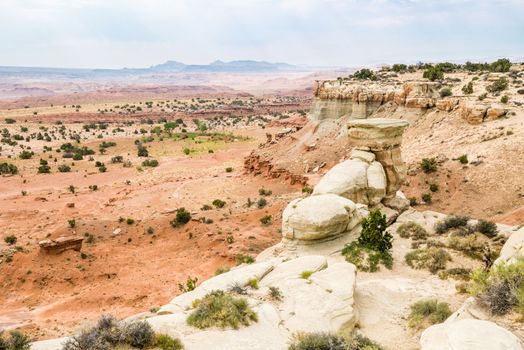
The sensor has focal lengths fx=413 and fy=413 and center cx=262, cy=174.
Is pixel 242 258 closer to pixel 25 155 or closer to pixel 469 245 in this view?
pixel 469 245

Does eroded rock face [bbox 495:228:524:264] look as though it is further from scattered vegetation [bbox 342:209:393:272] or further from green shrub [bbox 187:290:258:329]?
green shrub [bbox 187:290:258:329]

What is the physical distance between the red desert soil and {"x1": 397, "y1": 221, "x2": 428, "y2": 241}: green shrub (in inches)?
276

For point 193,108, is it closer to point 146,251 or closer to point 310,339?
point 146,251

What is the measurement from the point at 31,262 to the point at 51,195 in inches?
576

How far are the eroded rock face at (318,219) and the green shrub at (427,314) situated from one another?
4832mm

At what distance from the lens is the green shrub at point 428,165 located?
26.3 meters

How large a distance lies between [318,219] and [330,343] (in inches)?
287

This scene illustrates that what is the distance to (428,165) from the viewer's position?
2633 centimetres

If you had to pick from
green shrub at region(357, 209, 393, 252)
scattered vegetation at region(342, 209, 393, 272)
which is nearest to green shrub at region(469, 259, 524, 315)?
scattered vegetation at region(342, 209, 393, 272)

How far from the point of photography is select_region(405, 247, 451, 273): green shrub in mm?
14203

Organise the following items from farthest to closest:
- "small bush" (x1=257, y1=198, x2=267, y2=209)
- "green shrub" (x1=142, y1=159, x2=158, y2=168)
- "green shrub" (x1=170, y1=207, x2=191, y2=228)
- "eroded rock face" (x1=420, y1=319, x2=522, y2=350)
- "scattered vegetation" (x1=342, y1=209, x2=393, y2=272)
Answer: "green shrub" (x1=142, y1=159, x2=158, y2=168), "small bush" (x1=257, y1=198, x2=267, y2=209), "green shrub" (x1=170, y1=207, x2=191, y2=228), "scattered vegetation" (x1=342, y1=209, x2=393, y2=272), "eroded rock face" (x1=420, y1=319, x2=522, y2=350)

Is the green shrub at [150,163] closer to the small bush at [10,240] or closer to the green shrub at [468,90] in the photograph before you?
the small bush at [10,240]

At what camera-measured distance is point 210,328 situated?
9234mm

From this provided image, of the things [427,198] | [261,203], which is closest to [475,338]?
[427,198]
